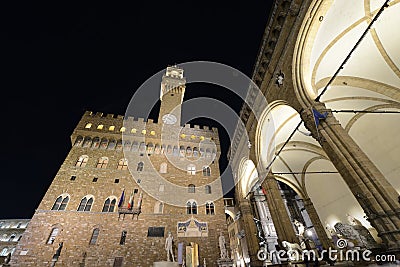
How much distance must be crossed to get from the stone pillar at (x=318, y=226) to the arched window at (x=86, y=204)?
61.0 ft

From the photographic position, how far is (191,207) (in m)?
17.0

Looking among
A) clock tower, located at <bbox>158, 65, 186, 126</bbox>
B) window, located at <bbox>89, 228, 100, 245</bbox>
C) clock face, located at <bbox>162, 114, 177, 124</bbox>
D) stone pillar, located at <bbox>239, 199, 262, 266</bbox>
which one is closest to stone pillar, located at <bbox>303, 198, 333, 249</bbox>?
stone pillar, located at <bbox>239, 199, 262, 266</bbox>

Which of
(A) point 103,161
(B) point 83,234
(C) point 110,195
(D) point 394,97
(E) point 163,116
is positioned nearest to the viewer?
(D) point 394,97

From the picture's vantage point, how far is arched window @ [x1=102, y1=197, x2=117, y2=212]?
50.1ft

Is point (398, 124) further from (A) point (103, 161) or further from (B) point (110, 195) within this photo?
(A) point (103, 161)

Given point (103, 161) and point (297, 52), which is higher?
point (103, 161)

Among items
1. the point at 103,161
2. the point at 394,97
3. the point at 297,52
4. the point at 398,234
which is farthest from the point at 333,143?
the point at 103,161

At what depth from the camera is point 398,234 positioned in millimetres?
4082

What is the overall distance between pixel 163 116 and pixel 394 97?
20.8 m

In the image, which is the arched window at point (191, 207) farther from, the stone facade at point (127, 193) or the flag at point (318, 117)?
the flag at point (318, 117)

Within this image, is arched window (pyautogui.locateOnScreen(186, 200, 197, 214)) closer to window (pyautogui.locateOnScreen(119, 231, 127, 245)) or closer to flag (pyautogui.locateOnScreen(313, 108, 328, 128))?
window (pyautogui.locateOnScreen(119, 231, 127, 245))

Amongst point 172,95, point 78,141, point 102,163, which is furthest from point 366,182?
point 172,95

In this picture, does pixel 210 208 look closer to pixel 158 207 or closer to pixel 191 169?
pixel 191 169

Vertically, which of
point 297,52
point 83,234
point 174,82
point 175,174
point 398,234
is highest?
point 174,82
